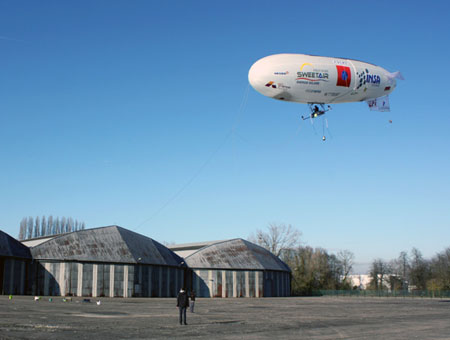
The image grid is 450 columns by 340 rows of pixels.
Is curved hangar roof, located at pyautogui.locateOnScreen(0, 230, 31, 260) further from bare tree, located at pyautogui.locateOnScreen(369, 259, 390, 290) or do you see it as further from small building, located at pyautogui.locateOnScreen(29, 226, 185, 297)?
bare tree, located at pyautogui.locateOnScreen(369, 259, 390, 290)

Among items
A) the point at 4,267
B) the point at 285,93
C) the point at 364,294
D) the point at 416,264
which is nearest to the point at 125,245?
the point at 4,267

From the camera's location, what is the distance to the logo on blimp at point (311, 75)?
39.0 meters

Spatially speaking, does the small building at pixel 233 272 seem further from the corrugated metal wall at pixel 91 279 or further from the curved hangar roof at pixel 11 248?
the curved hangar roof at pixel 11 248

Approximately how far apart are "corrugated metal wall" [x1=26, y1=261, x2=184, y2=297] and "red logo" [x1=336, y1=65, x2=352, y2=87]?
39498mm

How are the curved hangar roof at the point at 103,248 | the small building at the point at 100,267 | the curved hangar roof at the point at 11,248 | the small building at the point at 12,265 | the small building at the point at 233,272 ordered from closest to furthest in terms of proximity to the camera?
the small building at the point at 12,265 < the curved hangar roof at the point at 11,248 < the small building at the point at 100,267 < the curved hangar roof at the point at 103,248 < the small building at the point at 233,272

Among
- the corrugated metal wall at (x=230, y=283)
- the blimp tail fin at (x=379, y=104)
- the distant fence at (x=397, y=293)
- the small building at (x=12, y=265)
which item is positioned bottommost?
the distant fence at (x=397, y=293)

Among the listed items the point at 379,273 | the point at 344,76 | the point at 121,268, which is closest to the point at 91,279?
the point at 121,268

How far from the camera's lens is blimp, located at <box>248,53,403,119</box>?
38.7 metres

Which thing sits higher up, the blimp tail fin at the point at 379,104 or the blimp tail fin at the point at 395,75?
the blimp tail fin at the point at 395,75

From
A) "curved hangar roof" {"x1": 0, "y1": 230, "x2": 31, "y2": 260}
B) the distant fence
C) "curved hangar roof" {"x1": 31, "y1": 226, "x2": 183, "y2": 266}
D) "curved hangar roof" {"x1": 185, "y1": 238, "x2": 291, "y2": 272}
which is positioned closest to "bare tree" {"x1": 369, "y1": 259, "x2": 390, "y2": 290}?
the distant fence

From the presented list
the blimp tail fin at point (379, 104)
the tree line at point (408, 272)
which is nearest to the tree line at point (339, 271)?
the tree line at point (408, 272)

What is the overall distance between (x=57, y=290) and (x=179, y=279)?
62.8ft

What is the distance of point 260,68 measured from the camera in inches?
1528

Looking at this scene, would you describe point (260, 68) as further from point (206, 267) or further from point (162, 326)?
point (206, 267)
